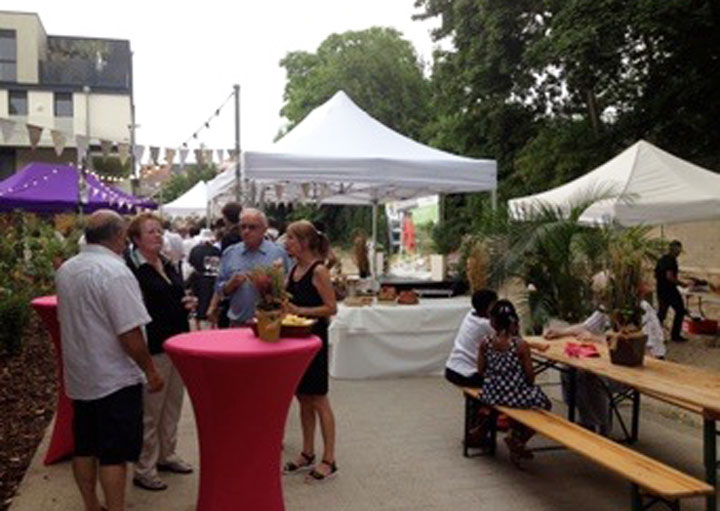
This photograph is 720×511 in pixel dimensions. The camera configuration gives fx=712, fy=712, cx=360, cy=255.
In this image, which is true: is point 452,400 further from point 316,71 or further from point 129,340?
point 316,71

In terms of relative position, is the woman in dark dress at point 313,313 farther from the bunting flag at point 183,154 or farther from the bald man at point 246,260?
the bunting flag at point 183,154

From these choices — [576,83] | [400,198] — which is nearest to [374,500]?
[400,198]

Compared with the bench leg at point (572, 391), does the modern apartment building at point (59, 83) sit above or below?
above

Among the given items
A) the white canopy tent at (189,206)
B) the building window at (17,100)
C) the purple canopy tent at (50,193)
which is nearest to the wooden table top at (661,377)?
the purple canopy tent at (50,193)

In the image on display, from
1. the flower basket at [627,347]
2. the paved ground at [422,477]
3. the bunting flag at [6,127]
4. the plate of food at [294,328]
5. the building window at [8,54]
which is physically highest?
the building window at [8,54]

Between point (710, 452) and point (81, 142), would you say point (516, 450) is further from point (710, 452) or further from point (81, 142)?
point (81, 142)

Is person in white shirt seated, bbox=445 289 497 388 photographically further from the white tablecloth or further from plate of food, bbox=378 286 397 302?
plate of food, bbox=378 286 397 302

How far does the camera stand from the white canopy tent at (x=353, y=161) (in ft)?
26.0

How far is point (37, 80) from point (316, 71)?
1398 cm

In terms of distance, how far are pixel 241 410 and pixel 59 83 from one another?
37178mm

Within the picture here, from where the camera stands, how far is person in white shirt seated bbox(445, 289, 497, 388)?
16.9ft

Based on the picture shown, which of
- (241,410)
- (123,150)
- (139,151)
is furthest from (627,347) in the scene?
(139,151)

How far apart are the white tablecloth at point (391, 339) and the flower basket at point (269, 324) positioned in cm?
381

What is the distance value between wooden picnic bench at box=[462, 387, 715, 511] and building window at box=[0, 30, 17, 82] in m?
36.8
